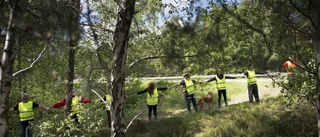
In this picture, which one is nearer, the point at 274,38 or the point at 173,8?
the point at 274,38

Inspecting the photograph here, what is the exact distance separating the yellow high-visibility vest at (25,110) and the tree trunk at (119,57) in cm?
519

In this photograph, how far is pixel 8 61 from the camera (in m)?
5.89

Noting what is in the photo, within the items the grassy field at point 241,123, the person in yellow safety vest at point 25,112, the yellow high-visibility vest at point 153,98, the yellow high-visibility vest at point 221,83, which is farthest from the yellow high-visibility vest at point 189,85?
the person in yellow safety vest at point 25,112

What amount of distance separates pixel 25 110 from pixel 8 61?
387 centimetres

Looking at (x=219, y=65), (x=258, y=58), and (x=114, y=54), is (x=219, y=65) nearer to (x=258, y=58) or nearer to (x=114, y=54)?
(x=258, y=58)

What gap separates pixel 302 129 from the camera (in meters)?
10.1

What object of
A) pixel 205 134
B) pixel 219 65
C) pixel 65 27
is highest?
pixel 65 27

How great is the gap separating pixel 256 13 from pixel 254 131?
18.0 ft

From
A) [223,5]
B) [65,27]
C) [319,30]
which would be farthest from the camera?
[65,27]

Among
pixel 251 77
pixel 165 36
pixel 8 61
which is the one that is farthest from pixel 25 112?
pixel 251 77

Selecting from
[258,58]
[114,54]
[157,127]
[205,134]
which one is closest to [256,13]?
[258,58]

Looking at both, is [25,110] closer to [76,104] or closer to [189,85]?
[76,104]

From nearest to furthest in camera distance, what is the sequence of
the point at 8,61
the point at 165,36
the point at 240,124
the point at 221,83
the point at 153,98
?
the point at 8,61, the point at 165,36, the point at 240,124, the point at 153,98, the point at 221,83

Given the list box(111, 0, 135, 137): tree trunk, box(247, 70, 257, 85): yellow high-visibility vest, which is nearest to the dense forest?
box(111, 0, 135, 137): tree trunk
